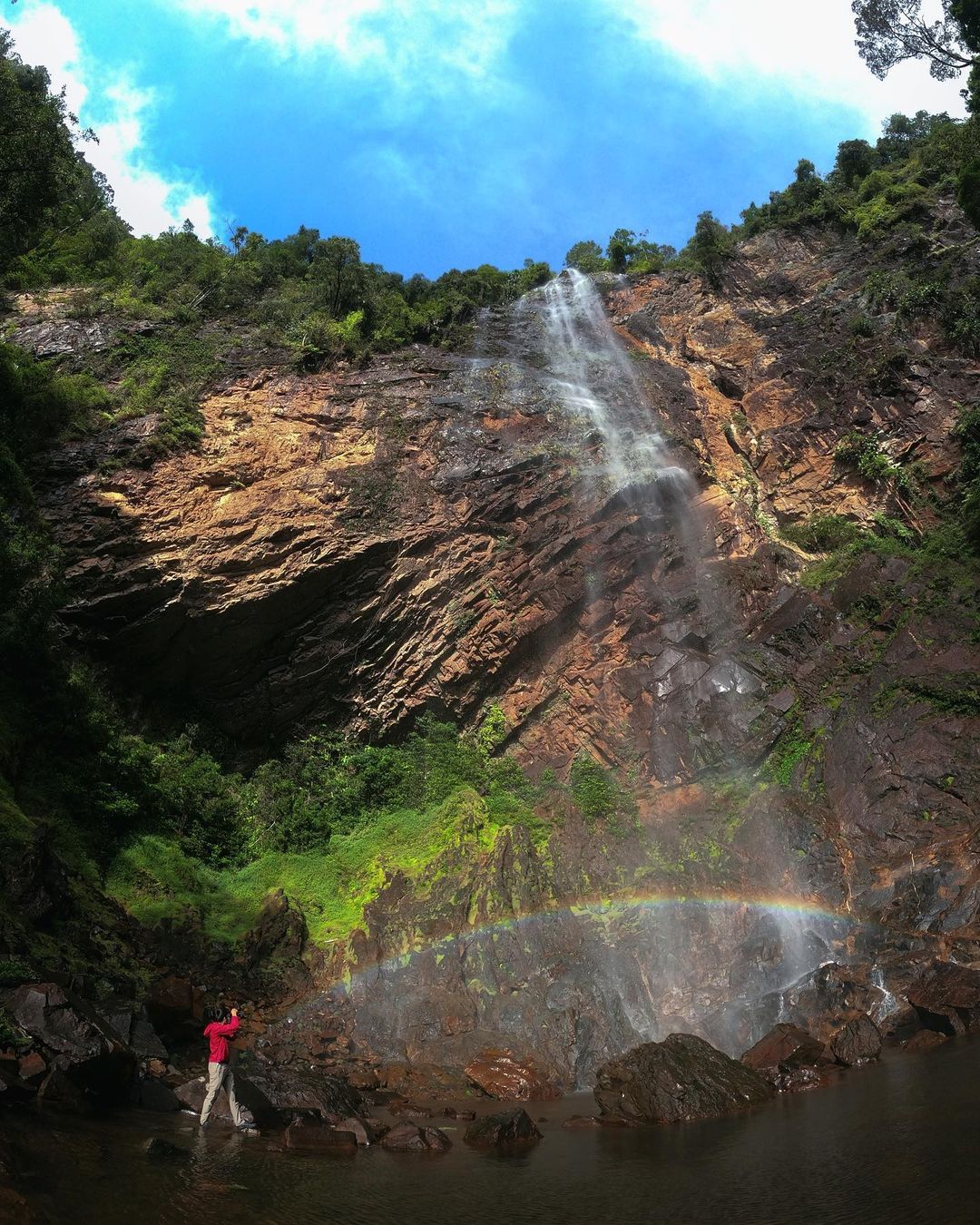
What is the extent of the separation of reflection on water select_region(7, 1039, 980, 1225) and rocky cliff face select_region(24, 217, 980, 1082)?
4929 mm

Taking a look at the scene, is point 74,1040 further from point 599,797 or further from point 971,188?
point 971,188

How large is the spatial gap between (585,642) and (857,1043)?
1176 cm

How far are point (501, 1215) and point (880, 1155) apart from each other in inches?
128

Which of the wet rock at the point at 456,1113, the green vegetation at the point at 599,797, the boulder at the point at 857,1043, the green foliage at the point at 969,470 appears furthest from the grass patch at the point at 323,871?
the green foliage at the point at 969,470

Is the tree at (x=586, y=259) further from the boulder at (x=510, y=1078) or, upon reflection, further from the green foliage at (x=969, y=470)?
the boulder at (x=510, y=1078)

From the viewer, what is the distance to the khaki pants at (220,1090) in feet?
28.7

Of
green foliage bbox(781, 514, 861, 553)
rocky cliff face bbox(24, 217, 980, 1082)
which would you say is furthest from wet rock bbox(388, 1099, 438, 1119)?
green foliage bbox(781, 514, 861, 553)

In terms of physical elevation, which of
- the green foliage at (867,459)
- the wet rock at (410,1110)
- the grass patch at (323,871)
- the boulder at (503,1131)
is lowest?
the wet rock at (410,1110)

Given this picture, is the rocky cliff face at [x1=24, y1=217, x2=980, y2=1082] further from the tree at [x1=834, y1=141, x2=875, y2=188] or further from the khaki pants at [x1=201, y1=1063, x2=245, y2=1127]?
the tree at [x1=834, y1=141, x2=875, y2=188]

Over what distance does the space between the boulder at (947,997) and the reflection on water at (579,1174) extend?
9.79 feet

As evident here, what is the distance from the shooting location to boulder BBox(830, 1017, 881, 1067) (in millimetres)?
11203

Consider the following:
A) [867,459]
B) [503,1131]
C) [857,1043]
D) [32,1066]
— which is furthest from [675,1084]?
[867,459]

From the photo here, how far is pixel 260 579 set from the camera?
19.1 m

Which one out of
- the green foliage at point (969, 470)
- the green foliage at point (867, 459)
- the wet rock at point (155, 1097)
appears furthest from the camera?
the green foliage at point (867, 459)
